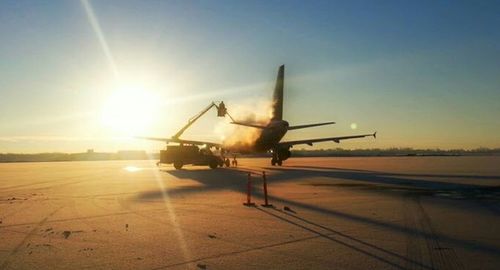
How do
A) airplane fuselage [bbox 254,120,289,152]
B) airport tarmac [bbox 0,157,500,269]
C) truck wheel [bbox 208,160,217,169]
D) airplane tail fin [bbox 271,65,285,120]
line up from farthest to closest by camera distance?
airplane tail fin [bbox 271,65,285,120], airplane fuselage [bbox 254,120,289,152], truck wheel [bbox 208,160,217,169], airport tarmac [bbox 0,157,500,269]

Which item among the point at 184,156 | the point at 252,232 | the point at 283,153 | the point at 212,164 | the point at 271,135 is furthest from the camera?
the point at 283,153

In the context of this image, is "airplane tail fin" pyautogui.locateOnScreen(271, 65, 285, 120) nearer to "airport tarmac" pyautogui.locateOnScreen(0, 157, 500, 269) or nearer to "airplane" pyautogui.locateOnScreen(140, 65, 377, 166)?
"airplane" pyautogui.locateOnScreen(140, 65, 377, 166)

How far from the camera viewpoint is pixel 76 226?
500 inches

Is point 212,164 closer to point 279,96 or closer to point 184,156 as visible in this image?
point 184,156

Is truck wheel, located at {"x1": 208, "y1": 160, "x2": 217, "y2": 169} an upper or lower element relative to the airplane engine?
lower

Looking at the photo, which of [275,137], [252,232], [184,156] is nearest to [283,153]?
[275,137]

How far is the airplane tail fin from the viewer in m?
53.9

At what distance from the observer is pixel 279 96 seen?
179ft

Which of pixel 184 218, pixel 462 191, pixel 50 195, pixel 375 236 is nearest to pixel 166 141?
pixel 50 195

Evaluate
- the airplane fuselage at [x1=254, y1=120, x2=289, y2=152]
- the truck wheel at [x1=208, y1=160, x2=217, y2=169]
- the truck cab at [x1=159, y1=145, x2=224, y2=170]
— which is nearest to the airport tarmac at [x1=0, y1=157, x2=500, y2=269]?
the truck cab at [x1=159, y1=145, x2=224, y2=170]

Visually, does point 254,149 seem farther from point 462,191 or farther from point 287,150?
point 462,191

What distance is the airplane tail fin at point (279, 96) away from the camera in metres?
53.9

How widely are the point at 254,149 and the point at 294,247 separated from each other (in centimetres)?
4348

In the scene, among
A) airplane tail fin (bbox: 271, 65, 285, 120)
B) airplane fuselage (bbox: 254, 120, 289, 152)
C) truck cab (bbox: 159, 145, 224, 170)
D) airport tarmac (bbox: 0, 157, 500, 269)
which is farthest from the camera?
airplane tail fin (bbox: 271, 65, 285, 120)
